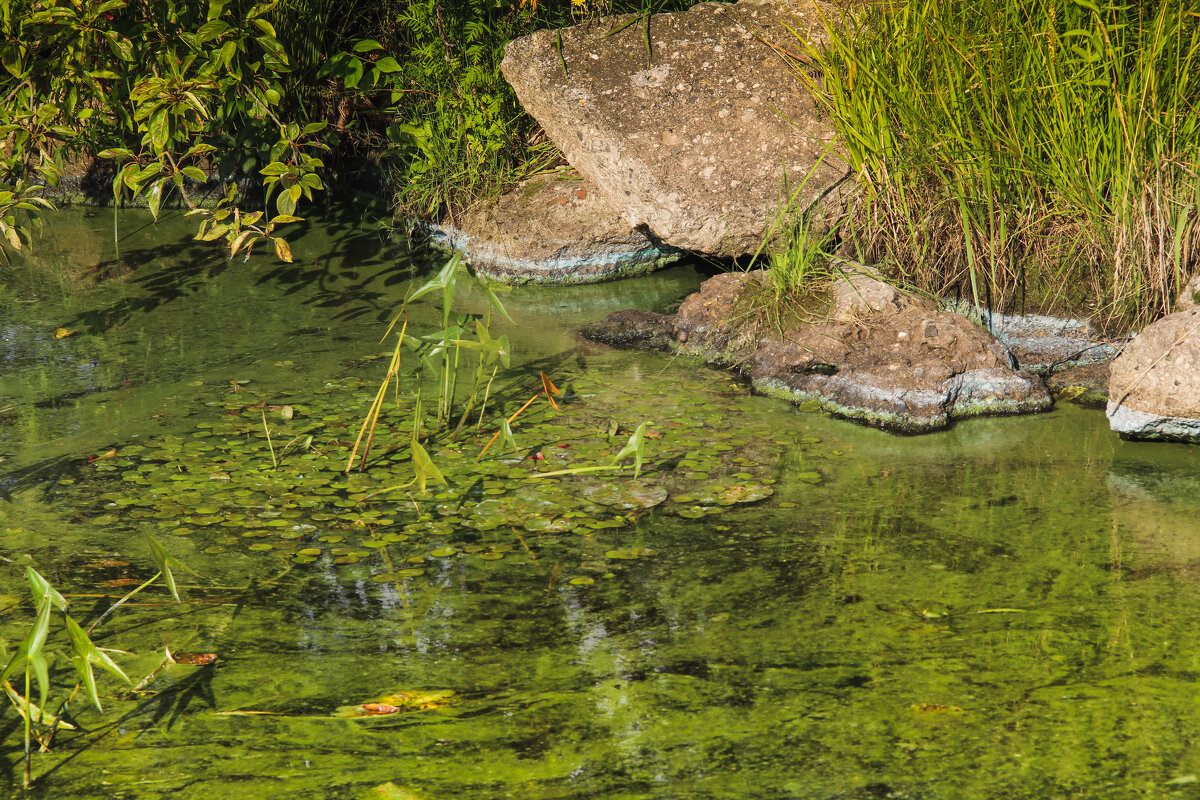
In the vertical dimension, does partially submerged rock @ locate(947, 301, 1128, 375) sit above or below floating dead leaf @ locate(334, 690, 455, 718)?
below

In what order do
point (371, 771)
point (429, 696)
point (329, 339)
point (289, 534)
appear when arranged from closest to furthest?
1. point (371, 771)
2. point (429, 696)
3. point (289, 534)
4. point (329, 339)

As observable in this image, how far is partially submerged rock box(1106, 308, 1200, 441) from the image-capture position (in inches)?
116

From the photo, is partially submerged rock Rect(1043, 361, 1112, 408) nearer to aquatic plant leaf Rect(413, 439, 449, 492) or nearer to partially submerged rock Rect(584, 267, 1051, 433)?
partially submerged rock Rect(584, 267, 1051, 433)

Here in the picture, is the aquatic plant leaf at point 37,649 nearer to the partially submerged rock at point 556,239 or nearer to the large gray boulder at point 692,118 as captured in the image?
the large gray boulder at point 692,118

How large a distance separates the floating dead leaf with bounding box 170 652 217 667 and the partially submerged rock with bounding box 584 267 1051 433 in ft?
6.52

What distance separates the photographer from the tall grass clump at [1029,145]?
10.9 ft

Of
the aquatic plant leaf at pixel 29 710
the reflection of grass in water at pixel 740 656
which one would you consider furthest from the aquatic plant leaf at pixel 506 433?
the aquatic plant leaf at pixel 29 710

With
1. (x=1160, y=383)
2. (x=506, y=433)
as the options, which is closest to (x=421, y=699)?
(x=506, y=433)

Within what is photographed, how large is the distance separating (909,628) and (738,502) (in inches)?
25.9

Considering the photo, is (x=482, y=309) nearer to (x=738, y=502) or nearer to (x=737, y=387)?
(x=737, y=387)

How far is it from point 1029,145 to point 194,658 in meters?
2.93

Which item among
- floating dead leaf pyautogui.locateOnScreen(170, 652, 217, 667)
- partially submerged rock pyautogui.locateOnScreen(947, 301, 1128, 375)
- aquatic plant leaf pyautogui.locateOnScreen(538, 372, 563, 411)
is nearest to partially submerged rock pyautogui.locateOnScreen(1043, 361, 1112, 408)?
partially submerged rock pyautogui.locateOnScreen(947, 301, 1128, 375)

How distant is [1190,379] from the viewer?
294 cm

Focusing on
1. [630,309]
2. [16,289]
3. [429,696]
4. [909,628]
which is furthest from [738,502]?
[16,289]
